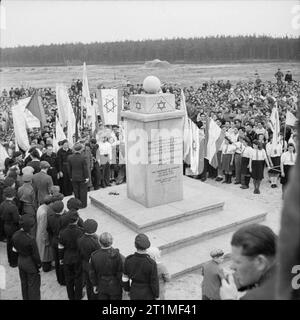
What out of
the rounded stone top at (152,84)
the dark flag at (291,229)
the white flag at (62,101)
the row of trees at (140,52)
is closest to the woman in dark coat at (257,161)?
the rounded stone top at (152,84)

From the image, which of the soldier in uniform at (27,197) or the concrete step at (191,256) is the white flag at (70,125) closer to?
the soldier in uniform at (27,197)

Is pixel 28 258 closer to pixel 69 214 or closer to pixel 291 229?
pixel 69 214

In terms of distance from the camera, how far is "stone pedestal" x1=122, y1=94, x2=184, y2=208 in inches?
333

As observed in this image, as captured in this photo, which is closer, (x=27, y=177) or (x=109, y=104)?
(x=27, y=177)

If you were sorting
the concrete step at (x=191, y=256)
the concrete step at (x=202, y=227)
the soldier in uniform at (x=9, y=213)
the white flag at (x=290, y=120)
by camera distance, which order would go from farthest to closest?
the white flag at (x=290, y=120) < the concrete step at (x=202, y=227) < the soldier in uniform at (x=9, y=213) < the concrete step at (x=191, y=256)

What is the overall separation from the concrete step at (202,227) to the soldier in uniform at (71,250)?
1665mm

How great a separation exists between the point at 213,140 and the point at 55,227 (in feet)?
21.0

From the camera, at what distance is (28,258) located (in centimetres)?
618

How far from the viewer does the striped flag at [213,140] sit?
1211cm

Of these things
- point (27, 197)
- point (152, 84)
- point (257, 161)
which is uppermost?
point (152, 84)

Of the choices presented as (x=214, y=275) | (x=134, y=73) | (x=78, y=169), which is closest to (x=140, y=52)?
(x=134, y=73)

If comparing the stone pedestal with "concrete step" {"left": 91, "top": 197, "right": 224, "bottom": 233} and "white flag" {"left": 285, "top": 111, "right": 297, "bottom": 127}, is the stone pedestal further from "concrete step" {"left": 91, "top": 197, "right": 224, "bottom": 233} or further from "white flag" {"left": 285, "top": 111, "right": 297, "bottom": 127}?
"white flag" {"left": 285, "top": 111, "right": 297, "bottom": 127}
